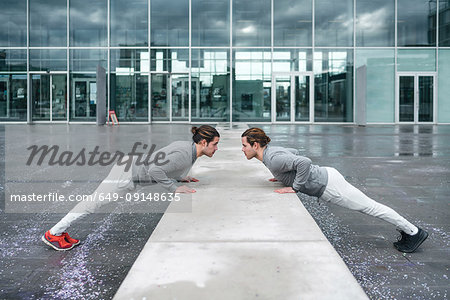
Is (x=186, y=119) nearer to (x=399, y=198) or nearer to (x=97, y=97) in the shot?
(x=97, y=97)

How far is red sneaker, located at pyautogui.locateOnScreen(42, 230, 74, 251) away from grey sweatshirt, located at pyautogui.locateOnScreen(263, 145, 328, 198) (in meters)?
1.96

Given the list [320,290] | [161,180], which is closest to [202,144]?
[161,180]

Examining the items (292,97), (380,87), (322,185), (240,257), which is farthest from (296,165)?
(380,87)

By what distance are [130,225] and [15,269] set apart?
1361 millimetres

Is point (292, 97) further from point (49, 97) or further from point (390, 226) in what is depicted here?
point (390, 226)

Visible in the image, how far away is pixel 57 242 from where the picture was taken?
12.7 feet

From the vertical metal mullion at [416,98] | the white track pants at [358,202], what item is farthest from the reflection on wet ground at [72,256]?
the vertical metal mullion at [416,98]

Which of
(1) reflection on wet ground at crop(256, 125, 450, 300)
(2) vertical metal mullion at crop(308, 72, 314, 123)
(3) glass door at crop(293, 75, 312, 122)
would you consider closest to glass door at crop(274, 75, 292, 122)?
(3) glass door at crop(293, 75, 312, 122)

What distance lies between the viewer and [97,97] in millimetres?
24219

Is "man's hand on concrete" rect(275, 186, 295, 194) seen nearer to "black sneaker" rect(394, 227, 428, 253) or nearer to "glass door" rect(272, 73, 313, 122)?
"black sneaker" rect(394, 227, 428, 253)

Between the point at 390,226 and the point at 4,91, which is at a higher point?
the point at 4,91

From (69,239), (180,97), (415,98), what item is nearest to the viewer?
(69,239)

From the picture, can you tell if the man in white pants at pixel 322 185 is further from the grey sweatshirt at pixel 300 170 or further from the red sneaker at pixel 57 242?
the red sneaker at pixel 57 242

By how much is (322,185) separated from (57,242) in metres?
2.37
